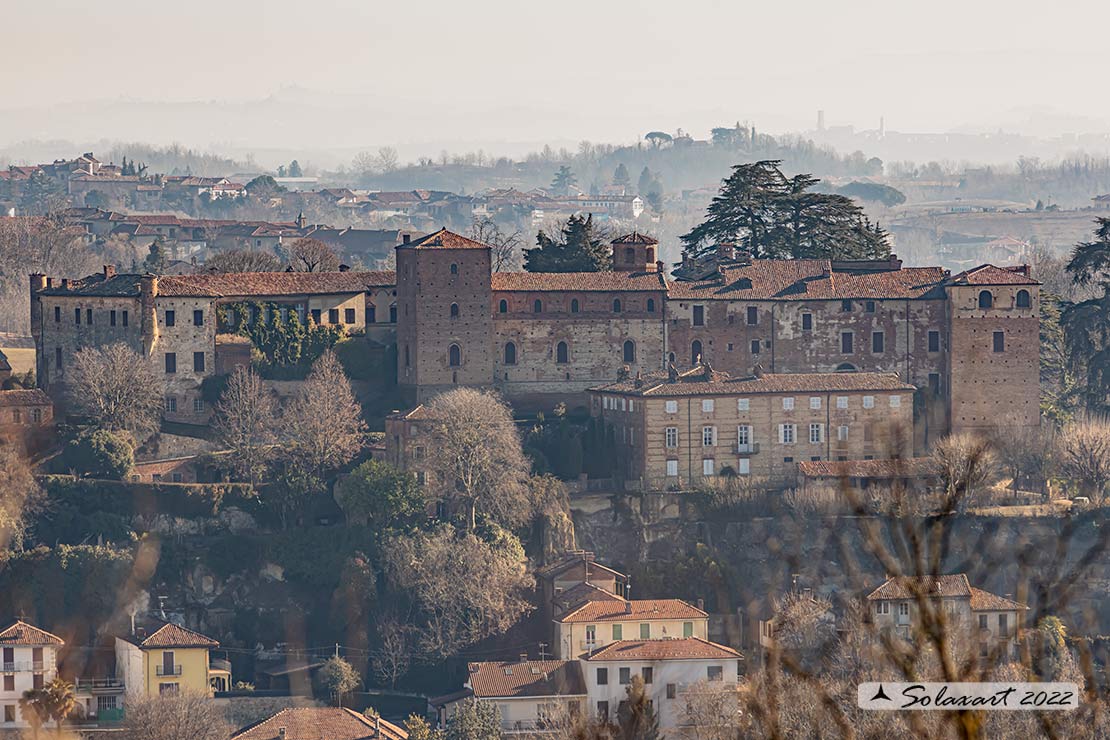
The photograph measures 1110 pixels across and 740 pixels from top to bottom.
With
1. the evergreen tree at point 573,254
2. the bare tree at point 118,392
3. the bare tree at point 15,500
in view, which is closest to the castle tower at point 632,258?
the evergreen tree at point 573,254

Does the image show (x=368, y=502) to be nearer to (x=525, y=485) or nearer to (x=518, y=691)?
(x=525, y=485)

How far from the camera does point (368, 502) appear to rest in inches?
2295

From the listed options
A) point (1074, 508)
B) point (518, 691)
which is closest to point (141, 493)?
point (518, 691)

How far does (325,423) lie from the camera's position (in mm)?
60375

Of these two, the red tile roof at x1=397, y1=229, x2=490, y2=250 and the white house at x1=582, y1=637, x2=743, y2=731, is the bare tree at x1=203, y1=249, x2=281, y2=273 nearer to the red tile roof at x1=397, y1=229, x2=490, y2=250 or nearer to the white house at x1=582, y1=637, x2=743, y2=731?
the red tile roof at x1=397, y1=229, x2=490, y2=250

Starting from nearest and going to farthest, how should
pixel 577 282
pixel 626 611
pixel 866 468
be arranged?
pixel 626 611 < pixel 866 468 < pixel 577 282

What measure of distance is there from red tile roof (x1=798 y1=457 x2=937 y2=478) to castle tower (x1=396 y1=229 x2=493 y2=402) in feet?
29.0

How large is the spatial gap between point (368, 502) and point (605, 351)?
→ 9.73 m

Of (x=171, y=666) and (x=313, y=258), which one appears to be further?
(x=313, y=258)

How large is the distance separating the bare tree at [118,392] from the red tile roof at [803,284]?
1383 cm

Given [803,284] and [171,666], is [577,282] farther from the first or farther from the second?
[171,666]

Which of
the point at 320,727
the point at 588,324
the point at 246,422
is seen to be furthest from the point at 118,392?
the point at 320,727

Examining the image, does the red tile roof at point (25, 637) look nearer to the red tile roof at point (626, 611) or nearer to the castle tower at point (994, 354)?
the red tile roof at point (626, 611)

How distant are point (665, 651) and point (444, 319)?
13.3 metres
